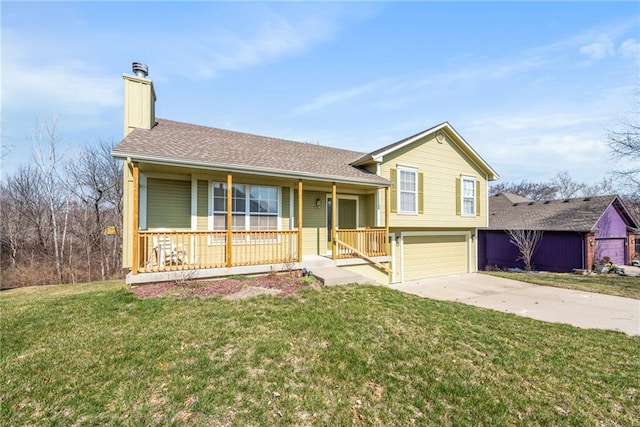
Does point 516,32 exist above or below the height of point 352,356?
above

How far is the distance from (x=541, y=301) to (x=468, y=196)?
6.25 meters

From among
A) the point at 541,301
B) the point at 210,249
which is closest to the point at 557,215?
the point at 541,301

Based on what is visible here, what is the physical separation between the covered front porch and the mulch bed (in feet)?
1.08

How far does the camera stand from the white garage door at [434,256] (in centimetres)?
1211

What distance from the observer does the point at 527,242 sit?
16.1 metres

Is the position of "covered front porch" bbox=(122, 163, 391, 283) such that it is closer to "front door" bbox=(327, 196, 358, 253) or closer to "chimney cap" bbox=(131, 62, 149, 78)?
"front door" bbox=(327, 196, 358, 253)

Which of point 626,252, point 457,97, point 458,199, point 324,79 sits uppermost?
point 324,79

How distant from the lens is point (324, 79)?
11.6 meters

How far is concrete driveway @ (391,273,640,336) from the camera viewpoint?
624 cm

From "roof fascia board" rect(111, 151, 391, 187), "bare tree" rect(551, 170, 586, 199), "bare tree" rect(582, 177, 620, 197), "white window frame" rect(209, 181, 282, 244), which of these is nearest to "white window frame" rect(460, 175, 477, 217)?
"roof fascia board" rect(111, 151, 391, 187)

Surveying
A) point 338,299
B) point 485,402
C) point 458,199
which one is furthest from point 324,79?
point 485,402

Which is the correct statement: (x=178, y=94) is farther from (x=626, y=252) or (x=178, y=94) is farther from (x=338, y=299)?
(x=626, y=252)

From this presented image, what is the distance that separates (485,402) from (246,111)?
1586 centimetres

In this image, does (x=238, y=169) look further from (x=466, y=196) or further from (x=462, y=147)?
(x=466, y=196)
